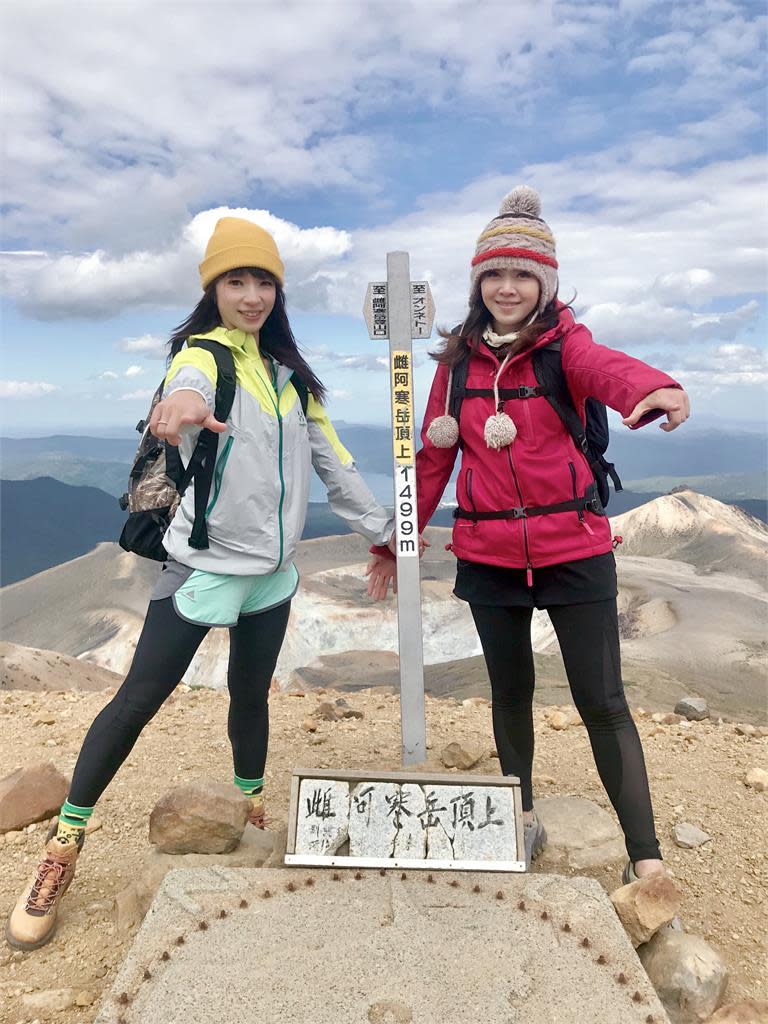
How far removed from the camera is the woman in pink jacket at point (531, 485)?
9.97 feet

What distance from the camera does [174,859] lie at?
129 inches

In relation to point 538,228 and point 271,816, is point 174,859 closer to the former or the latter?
point 271,816

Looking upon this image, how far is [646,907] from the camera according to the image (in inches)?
114

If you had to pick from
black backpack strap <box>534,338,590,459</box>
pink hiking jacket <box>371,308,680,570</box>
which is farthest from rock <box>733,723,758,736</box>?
black backpack strap <box>534,338,590,459</box>

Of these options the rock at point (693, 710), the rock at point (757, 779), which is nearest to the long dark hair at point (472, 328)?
the rock at point (757, 779)

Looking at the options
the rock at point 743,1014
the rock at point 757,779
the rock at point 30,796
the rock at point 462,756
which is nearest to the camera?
the rock at point 743,1014

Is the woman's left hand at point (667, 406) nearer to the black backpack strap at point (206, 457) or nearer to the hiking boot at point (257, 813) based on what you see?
the black backpack strap at point (206, 457)

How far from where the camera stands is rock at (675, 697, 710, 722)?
700 centimetres

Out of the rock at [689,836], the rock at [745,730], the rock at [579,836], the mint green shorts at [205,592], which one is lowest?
the rock at [745,730]

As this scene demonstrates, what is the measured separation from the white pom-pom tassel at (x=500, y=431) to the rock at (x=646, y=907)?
5.94ft

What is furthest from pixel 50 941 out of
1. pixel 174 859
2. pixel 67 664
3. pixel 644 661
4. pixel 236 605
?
pixel 644 661

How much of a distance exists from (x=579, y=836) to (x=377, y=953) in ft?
5.22

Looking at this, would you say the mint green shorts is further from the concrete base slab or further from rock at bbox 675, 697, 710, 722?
rock at bbox 675, 697, 710, 722

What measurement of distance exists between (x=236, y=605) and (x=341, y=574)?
14771mm
